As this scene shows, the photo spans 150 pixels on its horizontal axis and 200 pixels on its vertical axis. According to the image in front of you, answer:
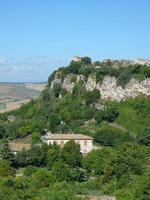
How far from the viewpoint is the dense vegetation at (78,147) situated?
3684cm

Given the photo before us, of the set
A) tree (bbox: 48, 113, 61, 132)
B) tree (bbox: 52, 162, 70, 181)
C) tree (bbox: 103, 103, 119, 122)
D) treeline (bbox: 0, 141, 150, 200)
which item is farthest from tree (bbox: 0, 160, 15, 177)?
tree (bbox: 103, 103, 119, 122)

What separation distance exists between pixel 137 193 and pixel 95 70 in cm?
3602

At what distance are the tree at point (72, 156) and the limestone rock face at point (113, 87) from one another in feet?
50.3

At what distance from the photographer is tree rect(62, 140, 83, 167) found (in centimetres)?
4853

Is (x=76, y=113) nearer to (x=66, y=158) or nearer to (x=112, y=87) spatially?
(x=112, y=87)

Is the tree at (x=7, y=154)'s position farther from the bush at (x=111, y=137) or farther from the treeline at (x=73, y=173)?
the bush at (x=111, y=137)

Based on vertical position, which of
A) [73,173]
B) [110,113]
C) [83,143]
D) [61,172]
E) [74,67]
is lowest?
[73,173]

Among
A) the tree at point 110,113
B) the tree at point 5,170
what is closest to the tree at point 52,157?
the tree at point 5,170

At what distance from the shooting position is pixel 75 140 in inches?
2227

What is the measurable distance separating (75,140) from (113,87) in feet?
38.8

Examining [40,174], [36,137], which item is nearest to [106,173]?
[40,174]

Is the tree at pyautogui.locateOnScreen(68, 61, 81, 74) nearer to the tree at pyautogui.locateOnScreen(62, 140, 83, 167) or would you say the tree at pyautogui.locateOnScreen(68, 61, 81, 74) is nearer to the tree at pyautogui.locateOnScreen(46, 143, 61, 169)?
the tree at pyautogui.locateOnScreen(62, 140, 83, 167)

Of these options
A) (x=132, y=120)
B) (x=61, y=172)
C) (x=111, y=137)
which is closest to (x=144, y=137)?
(x=111, y=137)

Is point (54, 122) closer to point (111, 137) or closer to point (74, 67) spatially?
point (111, 137)
